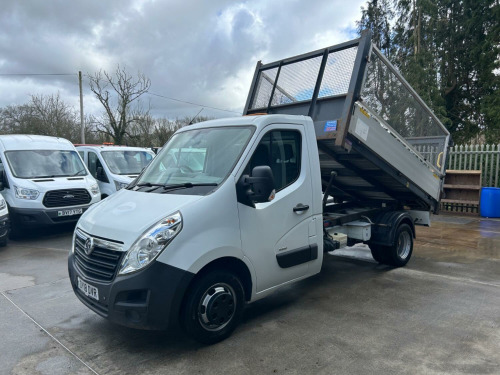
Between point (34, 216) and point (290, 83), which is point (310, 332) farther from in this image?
point (34, 216)

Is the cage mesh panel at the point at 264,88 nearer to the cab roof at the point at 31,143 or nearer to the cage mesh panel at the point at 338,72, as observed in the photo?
the cage mesh panel at the point at 338,72

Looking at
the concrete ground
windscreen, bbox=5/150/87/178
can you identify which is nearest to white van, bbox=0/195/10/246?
windscreen, bbox=5/150/87/178

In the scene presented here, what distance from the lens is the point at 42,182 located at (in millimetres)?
8312

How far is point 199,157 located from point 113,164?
7124 millimetres

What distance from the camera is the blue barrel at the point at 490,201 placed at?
10750 mm

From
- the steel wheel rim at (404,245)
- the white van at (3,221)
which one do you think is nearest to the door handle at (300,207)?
the steel wheel rim at (404,245)

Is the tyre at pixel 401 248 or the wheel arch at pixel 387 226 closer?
the wheel arch at pixel 387 226

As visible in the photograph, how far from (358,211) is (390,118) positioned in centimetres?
153

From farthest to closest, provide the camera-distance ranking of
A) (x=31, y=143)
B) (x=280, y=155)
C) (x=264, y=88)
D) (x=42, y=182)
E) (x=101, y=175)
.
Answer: (x=101, y=175) < (x=31, y=143) < (x=42, y=182) < (x=264, y=88) < (x=280, y=155)

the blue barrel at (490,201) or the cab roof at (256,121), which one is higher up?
the cab roof at (256,121)

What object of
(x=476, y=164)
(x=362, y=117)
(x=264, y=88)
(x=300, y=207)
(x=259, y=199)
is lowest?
(x=300, y=207)

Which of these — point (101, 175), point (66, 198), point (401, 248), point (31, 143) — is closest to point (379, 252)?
point (401, 248)

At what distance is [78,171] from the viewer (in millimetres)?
9359

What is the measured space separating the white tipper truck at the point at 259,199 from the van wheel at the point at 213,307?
12mm
